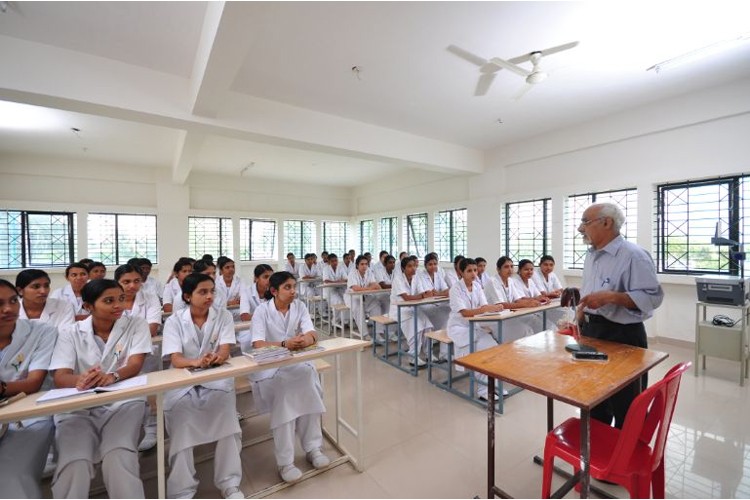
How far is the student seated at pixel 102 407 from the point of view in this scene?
1.55m

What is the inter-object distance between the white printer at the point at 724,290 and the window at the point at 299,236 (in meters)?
8.90

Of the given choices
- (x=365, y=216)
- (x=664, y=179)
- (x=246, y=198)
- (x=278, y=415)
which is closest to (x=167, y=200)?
(x=246, y=198)

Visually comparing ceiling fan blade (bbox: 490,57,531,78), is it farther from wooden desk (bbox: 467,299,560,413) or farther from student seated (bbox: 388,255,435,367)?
student seated (bbox: 388,255,435,367)

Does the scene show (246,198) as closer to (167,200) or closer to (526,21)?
(167,200)

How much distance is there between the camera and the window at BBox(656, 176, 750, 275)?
406 centimetres

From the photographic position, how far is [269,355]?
1.92m

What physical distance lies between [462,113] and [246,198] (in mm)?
6770

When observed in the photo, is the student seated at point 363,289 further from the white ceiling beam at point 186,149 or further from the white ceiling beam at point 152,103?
the white ceiling beam at point 186,149

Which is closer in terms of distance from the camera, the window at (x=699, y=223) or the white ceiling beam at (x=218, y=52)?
the white ceiling beam at (x=218, y=52)

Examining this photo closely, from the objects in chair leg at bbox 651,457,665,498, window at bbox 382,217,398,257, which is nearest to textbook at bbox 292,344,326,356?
chair leg at bbox 651,457,665,498

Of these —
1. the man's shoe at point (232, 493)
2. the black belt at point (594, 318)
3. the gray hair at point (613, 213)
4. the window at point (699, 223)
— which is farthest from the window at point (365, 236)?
the man's shoe at point (232, 493)

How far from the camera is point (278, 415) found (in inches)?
81.5

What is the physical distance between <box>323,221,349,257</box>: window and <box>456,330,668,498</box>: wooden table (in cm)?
913

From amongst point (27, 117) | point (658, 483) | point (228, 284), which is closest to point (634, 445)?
point (658, 483)
